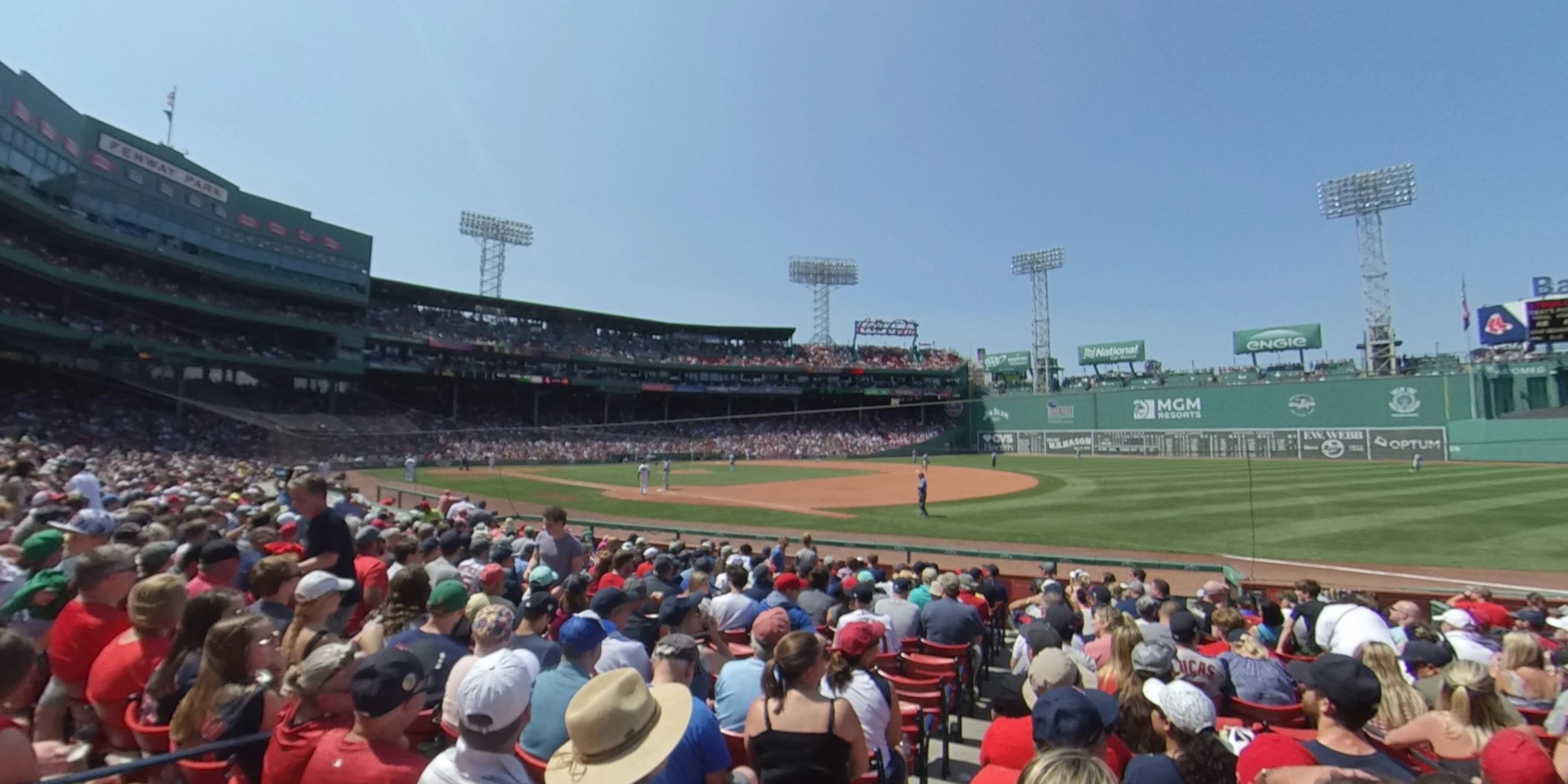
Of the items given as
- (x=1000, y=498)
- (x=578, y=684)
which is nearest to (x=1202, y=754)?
(x=578, y=684)

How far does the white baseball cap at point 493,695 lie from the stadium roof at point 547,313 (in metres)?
63.0

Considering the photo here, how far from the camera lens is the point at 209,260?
146ft

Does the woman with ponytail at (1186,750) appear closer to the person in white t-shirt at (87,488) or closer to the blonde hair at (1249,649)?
the blonde hair at (1249,649)

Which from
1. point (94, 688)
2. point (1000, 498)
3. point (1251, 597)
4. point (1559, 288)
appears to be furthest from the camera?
point (1559, 288)

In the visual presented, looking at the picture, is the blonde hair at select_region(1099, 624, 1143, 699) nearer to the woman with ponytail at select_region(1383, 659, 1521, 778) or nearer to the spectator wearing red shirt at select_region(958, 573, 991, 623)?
the woman with ponytail at select_region(1383, 659, 1521, 778)

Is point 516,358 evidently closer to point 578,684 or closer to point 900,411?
point 900,411

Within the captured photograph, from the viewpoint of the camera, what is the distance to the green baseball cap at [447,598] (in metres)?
4.37

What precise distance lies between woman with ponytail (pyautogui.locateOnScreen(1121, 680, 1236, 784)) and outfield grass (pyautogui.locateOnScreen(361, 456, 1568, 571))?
1523cm

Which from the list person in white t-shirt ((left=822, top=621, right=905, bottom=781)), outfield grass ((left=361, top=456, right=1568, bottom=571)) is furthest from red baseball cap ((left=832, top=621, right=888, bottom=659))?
outfield grass ((left=361, top=456, right=1568, bottom=571))

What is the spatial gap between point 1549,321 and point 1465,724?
5680 centimetres

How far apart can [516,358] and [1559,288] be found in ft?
285

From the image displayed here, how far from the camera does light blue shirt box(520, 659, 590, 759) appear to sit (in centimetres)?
344

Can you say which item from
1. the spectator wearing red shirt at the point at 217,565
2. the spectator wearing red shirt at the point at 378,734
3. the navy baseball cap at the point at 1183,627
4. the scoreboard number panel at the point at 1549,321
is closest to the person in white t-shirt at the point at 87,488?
the spectator wearing red shirt at the point at 217,565

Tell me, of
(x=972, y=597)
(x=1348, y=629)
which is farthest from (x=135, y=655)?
(x=1348, y=629)
